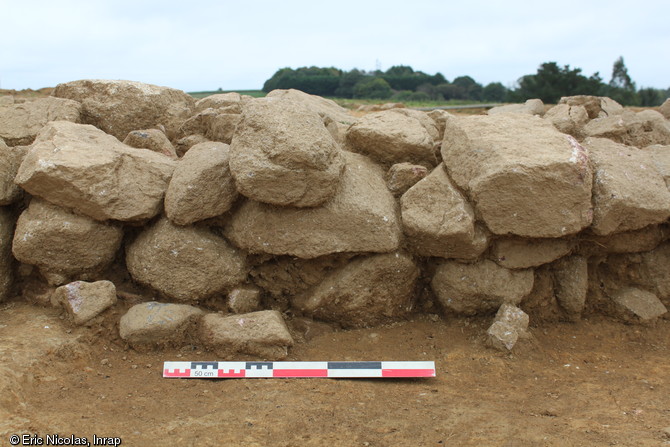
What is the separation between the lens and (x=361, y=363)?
3.43 metres

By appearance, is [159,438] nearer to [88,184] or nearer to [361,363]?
[361,363]

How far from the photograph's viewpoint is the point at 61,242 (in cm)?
363

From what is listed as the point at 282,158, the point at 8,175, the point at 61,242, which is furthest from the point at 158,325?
the point at 8,175

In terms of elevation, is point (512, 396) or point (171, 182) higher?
point (171, 182)

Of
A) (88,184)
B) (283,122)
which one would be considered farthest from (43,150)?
(283,122)

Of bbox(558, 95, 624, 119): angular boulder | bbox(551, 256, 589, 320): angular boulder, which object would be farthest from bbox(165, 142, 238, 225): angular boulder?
bbox(558, 95, 624, 119): angular boulder

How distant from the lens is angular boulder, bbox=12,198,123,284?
11.8ft

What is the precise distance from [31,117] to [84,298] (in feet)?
6.03

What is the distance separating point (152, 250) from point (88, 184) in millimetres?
563

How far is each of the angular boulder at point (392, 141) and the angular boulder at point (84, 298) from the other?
6.41 feet

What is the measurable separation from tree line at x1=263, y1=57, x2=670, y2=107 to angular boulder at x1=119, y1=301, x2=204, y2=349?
12.2 meters

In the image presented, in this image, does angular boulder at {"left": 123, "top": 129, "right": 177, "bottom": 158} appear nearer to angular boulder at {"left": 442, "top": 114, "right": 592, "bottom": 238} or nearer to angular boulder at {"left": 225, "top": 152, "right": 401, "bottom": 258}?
angular boulder at {"left": 225, "top": 152, "right": 401, "bottom": 258}

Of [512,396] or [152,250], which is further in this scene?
[152,250]

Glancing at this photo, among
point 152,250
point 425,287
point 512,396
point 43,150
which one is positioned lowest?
point 512,396
